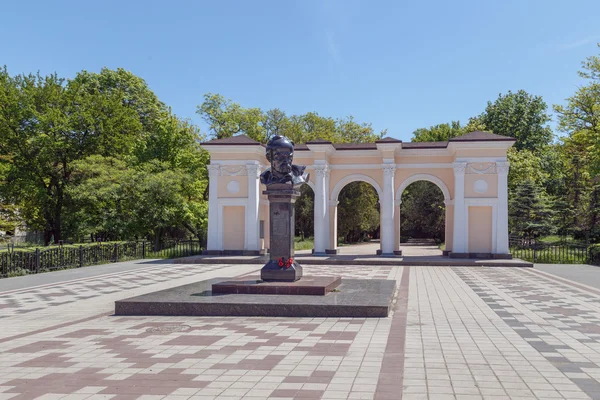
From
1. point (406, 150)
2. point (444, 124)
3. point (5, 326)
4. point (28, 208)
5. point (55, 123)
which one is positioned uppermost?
point (444, 124)

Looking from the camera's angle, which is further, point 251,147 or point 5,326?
point 251,147

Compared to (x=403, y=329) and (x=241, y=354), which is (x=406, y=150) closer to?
(x=403, y=329)

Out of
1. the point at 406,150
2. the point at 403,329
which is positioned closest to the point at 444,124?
the point at 406,150

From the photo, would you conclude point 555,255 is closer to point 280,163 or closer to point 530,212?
point 530,212

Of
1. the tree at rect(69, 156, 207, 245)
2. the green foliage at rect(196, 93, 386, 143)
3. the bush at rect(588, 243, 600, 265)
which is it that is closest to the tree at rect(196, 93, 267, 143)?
the green foliage at rect(196, 93, 386, 143)

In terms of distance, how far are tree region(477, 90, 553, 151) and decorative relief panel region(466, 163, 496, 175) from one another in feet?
80.2

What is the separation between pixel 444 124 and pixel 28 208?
3952cm

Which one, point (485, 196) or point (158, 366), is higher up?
point (485, 196)

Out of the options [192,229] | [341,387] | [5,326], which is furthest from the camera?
[192,229]

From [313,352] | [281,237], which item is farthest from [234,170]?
[313,352]

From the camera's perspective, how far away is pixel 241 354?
22.6 ft

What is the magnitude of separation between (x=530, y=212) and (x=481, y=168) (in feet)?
27.7

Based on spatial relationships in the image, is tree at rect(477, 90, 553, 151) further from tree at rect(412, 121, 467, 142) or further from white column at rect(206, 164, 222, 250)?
white column at rect(206, 164, 222, 250)

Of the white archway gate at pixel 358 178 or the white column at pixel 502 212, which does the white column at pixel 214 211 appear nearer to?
the white archway gate at pixel 358 178
